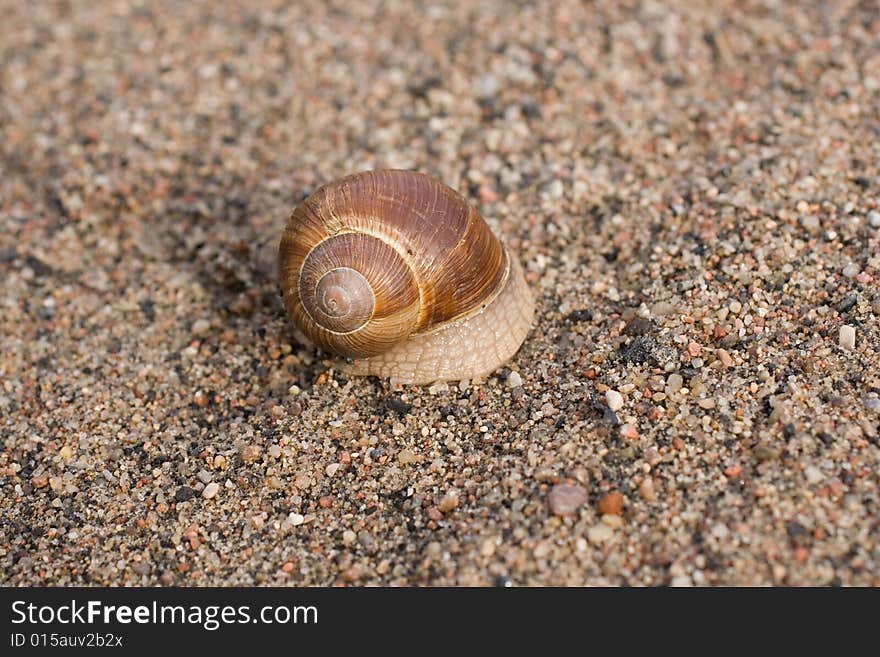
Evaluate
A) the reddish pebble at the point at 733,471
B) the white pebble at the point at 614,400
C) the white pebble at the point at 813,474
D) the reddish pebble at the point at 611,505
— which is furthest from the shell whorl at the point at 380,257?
the white pebble at the point at 813,474

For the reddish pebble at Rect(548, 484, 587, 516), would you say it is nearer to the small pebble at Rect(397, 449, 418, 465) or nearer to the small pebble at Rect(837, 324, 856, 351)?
the small pebble at Rect(397, 449, 418, 465)

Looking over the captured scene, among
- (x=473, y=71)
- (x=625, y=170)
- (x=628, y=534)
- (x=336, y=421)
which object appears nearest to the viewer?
(x=628, y=534)

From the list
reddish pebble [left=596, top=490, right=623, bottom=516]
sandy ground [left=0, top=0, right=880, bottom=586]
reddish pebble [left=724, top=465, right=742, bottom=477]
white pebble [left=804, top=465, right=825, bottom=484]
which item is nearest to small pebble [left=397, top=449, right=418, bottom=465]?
sandy ground [left=0, top=0, right=880, bottom=586]

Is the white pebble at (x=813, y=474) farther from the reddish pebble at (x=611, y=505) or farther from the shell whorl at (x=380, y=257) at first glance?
the shell whorl at (x=380, y=257)

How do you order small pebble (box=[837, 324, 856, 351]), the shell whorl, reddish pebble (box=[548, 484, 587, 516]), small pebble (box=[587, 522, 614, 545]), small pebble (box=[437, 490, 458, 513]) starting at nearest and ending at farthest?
small pebble (box=[587, 522, 614, 545])
reddish pebble (box=[548, 484, 587, 516])
small pebble (box=[437, 490, 458, 513])
the shell whorl
small pebble (box=[837, 324, 856, 351])

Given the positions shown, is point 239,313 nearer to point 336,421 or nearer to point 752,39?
point 336,421

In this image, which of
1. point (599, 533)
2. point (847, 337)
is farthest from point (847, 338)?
point (599, 533)

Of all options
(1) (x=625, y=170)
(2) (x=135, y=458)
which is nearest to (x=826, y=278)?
(1) (x=625, y=170)
